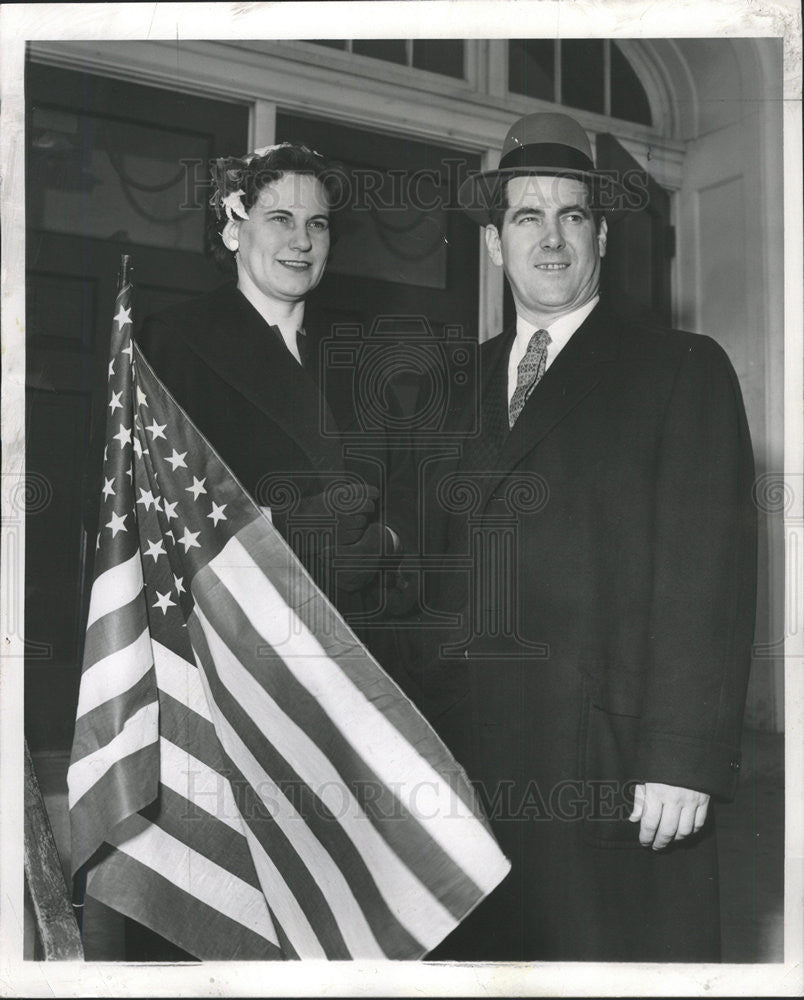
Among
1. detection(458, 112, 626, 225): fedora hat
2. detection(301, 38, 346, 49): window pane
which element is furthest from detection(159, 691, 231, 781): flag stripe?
detection(301, 38, 346, 49): window pane

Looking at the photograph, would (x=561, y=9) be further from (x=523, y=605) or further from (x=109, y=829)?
(x=109, y=829)

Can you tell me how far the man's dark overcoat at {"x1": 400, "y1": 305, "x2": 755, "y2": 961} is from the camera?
10.9 feet

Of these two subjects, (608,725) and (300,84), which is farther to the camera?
(300,84)

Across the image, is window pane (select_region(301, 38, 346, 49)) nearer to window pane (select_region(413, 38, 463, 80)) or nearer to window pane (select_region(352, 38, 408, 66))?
window pane (select_region(352, 38, 408, 66))

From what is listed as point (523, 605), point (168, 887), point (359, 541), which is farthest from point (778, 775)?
point (168, 887)

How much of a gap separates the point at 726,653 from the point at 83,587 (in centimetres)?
198

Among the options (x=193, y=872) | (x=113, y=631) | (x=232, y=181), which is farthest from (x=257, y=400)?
(x=193, y=872)

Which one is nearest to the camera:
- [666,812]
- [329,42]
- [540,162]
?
[666,812]

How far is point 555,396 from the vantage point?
3465mm

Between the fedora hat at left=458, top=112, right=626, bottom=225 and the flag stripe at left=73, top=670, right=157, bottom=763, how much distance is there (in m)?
1.83

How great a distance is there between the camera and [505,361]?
3.56 metres

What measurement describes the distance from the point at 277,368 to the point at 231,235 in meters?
0.45

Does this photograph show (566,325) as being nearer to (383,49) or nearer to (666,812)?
(383,49)

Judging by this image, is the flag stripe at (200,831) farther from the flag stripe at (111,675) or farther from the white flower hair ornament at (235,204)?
the white flower hair ornament at (235,204)
